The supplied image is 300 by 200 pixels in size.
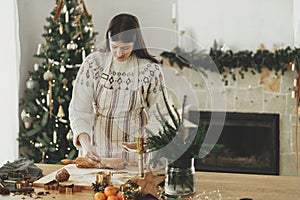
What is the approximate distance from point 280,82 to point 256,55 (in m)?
0.35

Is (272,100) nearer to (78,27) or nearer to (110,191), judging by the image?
(78,27)

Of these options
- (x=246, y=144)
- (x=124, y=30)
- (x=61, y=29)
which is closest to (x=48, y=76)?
(x=61, y=29)

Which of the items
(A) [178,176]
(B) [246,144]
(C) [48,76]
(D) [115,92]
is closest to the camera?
(A) [178,176]

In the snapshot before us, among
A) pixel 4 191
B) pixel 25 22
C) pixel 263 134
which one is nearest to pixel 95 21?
pixel 25 22

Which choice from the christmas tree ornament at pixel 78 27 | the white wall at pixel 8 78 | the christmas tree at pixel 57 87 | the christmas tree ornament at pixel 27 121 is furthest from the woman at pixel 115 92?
the white wall at pixel 8 78

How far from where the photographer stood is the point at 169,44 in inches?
207

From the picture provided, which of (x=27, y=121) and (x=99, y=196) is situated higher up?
(x=27, y=121)

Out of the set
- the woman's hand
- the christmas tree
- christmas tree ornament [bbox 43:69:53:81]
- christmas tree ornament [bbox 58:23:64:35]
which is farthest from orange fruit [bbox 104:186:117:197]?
christmas tree ornament [bbox 58:23:64:35]

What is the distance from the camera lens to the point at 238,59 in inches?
196

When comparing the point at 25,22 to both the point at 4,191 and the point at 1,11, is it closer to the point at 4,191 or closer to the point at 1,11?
the point at 1,11

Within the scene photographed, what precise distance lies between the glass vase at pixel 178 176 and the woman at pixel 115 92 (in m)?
0.57

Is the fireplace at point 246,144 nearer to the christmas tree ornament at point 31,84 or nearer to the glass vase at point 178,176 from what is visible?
the christmas tree ornament at point 31,84

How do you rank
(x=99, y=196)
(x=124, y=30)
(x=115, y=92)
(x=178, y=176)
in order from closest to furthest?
(x=99, y=196) < (x=178, y=176) < (x=124, y=30) < (x=115, y=92)

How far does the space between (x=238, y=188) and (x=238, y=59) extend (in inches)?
112
